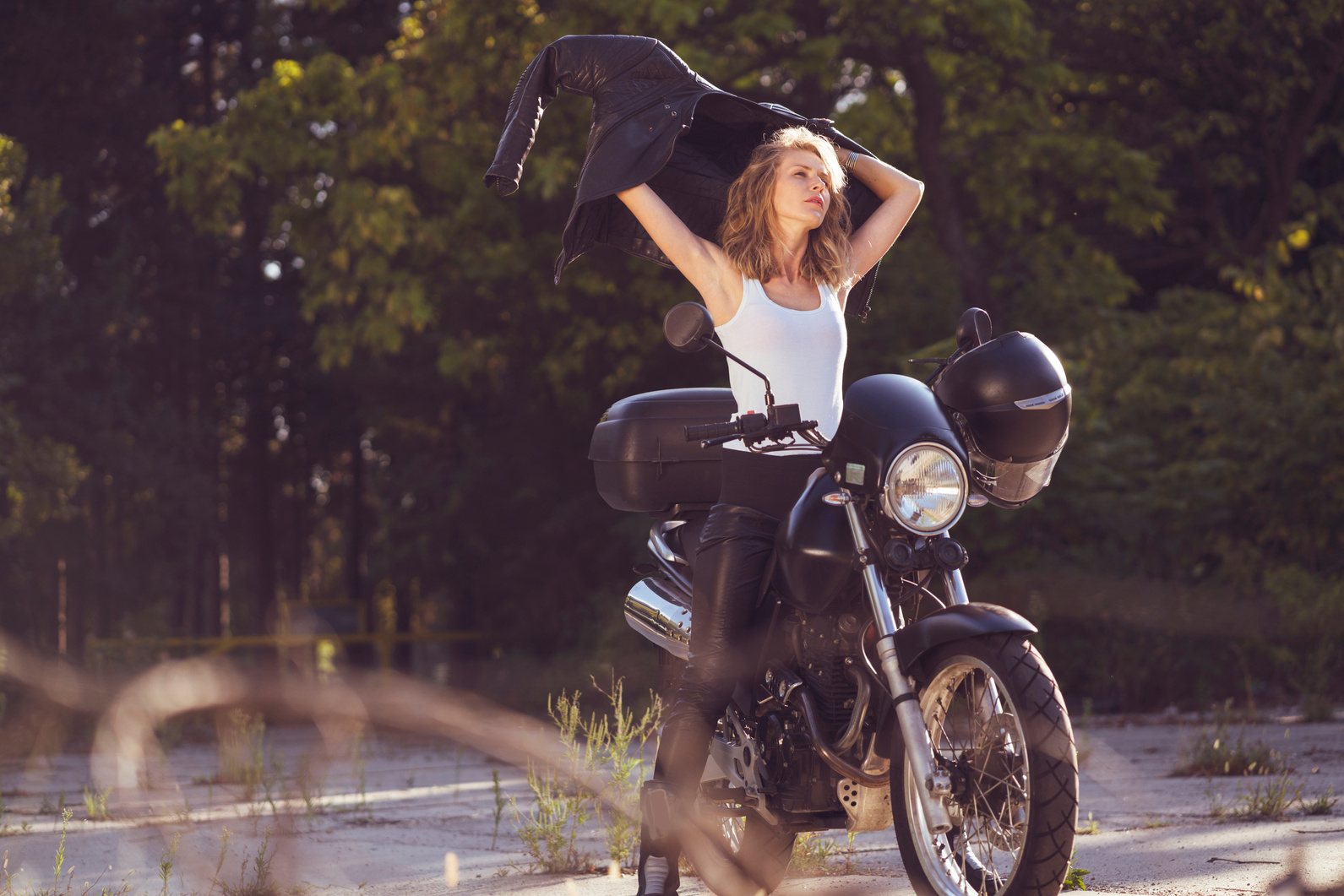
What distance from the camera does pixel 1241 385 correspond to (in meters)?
11.6

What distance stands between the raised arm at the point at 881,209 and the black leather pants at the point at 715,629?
0.95 meters

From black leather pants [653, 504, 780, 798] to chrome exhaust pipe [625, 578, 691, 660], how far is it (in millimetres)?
262

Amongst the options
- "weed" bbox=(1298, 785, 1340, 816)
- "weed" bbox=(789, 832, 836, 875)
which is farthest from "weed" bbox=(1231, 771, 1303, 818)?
"weed" bbox=(789, 832, 836, 875)

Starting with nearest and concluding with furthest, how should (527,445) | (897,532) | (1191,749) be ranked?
(897,532) < (1191,749) < (527,445)

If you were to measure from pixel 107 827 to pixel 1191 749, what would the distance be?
5.15 m

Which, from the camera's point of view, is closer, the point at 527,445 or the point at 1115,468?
the point at 1115,468

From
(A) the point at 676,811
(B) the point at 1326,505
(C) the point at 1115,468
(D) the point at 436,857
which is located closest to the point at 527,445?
(C) the point at 1115,468

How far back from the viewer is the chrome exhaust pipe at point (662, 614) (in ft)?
13.7

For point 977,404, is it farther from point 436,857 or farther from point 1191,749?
point 1191,749

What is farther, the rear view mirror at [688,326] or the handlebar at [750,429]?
the handlebar at [750,429]

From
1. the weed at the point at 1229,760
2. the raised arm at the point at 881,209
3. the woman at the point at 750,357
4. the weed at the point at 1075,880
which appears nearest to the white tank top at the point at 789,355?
the woman at the point at 750,357

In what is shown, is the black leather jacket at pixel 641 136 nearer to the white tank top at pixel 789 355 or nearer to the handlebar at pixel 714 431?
the white tank top at pixel 789 355

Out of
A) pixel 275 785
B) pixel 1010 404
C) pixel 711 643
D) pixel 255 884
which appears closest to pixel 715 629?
pixel 711 643

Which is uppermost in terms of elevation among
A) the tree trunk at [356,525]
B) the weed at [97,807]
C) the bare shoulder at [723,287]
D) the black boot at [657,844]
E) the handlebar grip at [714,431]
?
the bare shoulder at [723,287]
